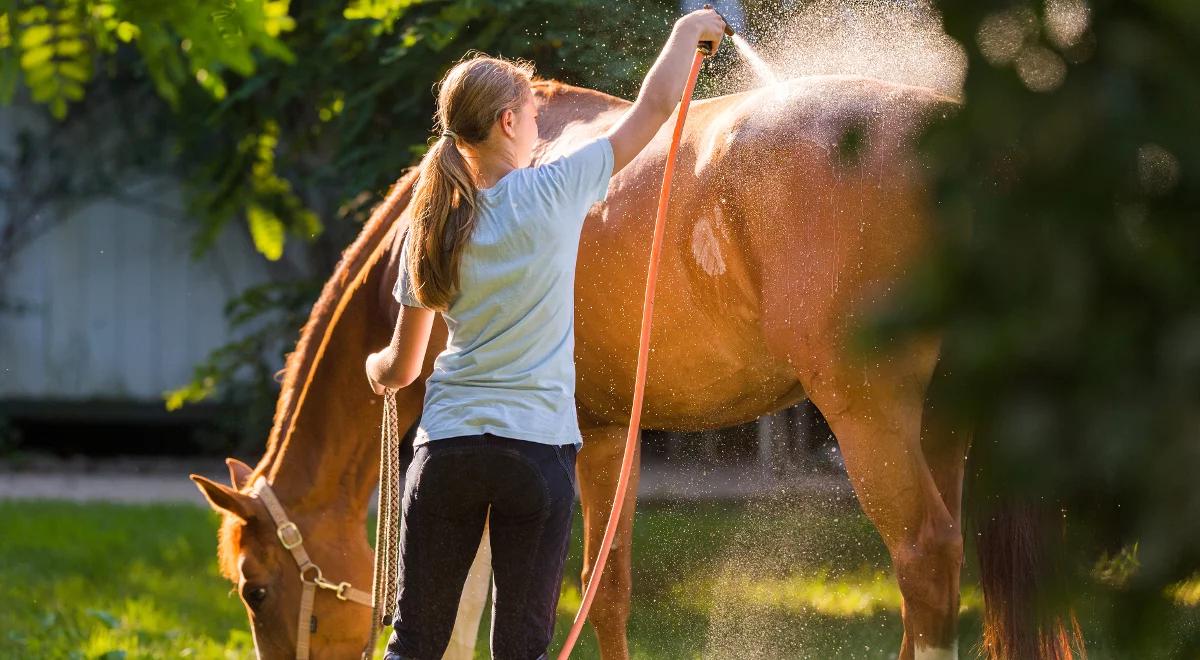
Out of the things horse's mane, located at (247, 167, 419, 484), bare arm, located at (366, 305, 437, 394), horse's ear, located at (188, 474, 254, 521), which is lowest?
horse's ear, located at (188, 474, 254, 521)

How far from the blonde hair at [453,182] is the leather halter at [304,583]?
3.99ft

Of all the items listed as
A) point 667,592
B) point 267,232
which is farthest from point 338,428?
point 267,232

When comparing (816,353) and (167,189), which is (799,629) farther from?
(167,189)

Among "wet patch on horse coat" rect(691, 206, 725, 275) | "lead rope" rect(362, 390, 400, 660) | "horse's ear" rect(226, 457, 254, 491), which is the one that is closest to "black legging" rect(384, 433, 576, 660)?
"lead rope" rect(362, 390, 400, 660)

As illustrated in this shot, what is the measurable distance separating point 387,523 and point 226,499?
1.69 ft

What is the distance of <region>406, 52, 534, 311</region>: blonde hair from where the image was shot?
105 inches

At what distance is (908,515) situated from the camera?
10.4 ft

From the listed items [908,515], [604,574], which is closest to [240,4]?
[604,574]

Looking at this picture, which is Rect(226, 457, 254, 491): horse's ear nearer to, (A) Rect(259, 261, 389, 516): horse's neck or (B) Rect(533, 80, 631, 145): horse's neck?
(A) Rect(259, 261, 389, 516): horse's neck

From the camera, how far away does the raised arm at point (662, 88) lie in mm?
2748

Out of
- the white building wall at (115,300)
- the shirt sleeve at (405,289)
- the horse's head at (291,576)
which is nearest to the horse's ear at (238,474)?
the horse's head at (291,576)

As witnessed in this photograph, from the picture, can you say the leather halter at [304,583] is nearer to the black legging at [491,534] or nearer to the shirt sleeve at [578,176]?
the black legging at [491,534]

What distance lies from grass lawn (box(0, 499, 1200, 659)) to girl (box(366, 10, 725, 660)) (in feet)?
3.94

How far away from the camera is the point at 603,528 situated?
4.09 metres
